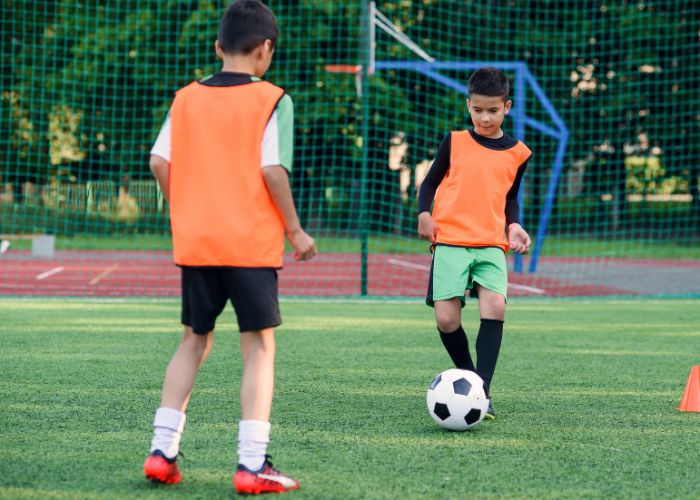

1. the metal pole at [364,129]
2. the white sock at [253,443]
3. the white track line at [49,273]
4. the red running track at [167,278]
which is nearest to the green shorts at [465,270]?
the white sock at [253,443]

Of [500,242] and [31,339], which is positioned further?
[31,339]

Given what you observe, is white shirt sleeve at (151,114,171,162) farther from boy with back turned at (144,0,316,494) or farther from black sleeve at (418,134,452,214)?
black sleeve at (418,134,452,214)

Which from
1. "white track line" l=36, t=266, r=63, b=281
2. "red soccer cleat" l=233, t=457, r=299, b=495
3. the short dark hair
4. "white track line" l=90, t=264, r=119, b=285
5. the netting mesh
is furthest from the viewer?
the netting mesh

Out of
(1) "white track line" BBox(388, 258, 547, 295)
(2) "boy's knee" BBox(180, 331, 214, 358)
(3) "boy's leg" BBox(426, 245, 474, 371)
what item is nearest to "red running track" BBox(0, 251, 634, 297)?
(1) "white track line" BBox(388, 258, 547, 295)

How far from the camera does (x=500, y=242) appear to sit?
14.9 feet

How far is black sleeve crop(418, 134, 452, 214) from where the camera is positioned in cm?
464

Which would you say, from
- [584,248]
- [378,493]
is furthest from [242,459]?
[584,248]

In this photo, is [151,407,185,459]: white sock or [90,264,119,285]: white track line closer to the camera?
[151,407,185,459]: white sock

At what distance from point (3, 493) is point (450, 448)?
154cm

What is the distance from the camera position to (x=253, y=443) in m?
3.02

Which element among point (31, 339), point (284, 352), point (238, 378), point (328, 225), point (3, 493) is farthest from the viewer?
point (328, 225)

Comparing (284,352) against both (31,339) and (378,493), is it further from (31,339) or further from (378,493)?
(378,493)

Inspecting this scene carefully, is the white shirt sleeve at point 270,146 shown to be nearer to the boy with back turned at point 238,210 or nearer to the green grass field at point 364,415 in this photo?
the boy with back turned at point 238,210

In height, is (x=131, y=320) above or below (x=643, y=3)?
below
